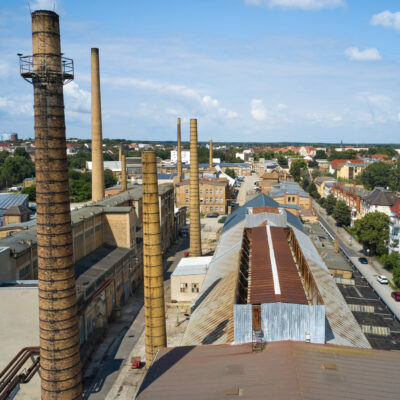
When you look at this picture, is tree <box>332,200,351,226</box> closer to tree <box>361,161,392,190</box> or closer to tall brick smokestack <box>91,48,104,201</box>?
tall brick smokestack <box>91,48,104,201</box>

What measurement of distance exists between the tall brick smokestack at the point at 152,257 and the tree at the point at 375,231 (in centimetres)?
3564

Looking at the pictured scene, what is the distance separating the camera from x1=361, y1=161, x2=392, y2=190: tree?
10386 cm

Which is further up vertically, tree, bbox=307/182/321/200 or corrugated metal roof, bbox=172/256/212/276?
tree, bbox=307/182/321/200

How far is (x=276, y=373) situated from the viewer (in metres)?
13.3

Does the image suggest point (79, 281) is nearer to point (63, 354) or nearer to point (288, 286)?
point (63, 354)

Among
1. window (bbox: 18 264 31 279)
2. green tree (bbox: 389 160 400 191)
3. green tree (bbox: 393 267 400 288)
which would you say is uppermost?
green tree (bbox: 389 160 400 191)

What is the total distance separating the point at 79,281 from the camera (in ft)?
89.9

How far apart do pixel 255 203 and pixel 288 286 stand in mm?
31263

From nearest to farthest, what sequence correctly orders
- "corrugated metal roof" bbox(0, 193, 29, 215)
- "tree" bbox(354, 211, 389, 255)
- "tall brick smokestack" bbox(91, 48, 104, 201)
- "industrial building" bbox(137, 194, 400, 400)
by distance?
"industrial building" bbox(137, 194, 400, 400)
"tall brick smokestack" bbox(91, 48, 104, 201)
"tree" bbox(354, 211, 389, 255)
"corrugated metal roof" bbox(0, 193, 29, 215)

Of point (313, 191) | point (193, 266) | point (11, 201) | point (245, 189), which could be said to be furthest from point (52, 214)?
point (245, 189)

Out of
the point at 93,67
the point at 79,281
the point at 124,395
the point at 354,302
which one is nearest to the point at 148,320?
the point at 124,395

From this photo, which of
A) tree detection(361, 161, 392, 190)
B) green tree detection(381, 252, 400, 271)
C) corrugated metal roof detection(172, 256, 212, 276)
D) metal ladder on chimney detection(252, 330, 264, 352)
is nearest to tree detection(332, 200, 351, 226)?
green tree detection(381, 252, 400, 271)

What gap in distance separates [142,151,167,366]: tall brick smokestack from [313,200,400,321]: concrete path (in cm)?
2189

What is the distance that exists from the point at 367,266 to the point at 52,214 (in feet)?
134
